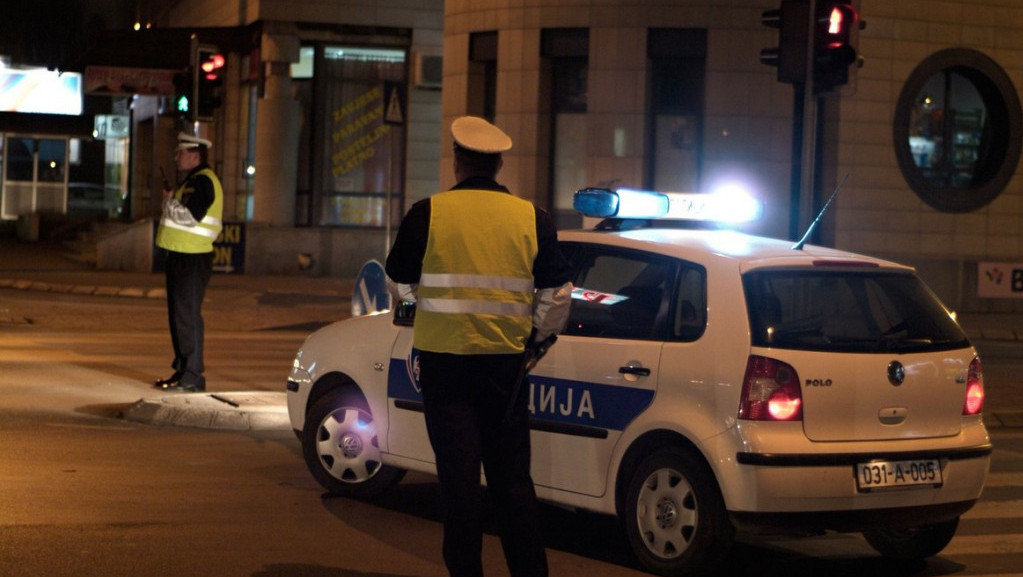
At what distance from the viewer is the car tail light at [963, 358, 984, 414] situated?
692 centimetres

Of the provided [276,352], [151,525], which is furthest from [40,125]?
[151,525]

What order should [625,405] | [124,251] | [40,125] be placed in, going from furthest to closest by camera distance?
[40,125] < [124,251] < [625,405]

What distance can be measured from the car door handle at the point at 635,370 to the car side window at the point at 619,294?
150mm

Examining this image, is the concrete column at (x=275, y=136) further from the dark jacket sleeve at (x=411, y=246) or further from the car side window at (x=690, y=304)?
the dark jacket sleeve at (x=411, y=246)

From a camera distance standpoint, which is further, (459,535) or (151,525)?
(151,525)

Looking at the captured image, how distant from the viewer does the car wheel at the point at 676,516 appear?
21.2 ft

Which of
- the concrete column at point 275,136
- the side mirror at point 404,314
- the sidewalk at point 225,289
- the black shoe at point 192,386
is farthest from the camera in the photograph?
the concrete column at point 275,136

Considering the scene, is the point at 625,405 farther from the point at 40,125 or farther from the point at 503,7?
→ the point at 40,125

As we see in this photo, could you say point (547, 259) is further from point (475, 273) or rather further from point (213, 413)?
point (213, 413)

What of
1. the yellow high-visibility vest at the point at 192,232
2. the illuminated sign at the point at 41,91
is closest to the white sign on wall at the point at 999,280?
the yellow high-visibility vest at the point at 192,232

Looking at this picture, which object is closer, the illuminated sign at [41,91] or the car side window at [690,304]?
the car side window at [690,304]

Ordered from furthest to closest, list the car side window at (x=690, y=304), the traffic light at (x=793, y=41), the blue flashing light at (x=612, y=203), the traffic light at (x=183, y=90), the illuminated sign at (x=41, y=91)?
the illuminated sign at (x=41, y=91), the traffic light at (x=183, y=90), the traffic light at (x=793, y=41), the blue flashing light at (x=612, y=203), the car side window at (x=690, y=304)

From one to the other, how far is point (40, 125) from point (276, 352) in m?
38.2

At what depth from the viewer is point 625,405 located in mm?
6848
